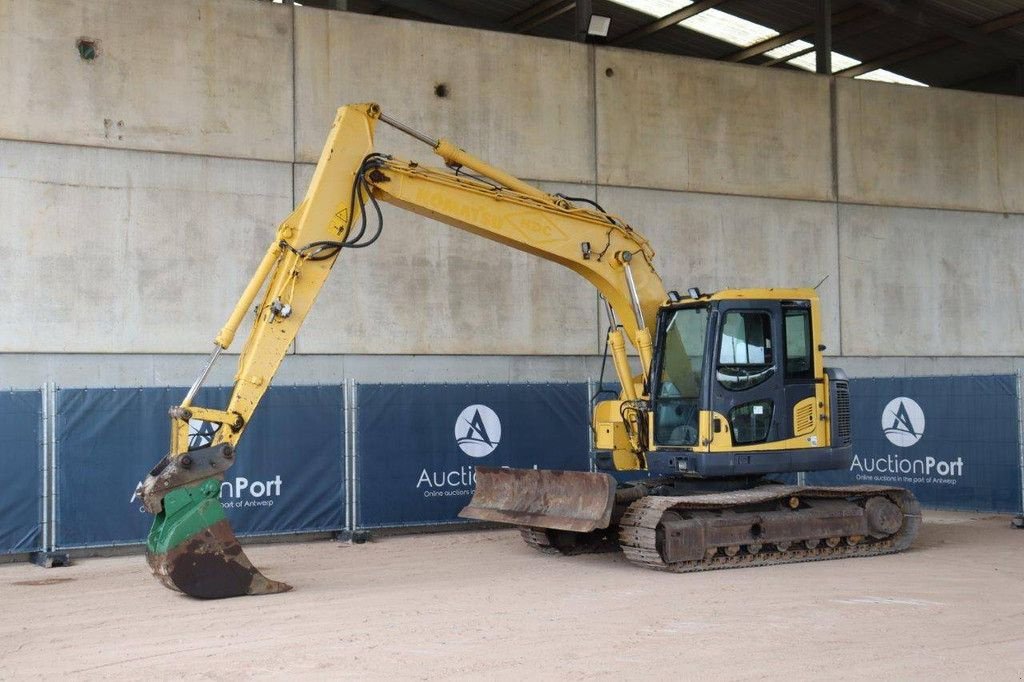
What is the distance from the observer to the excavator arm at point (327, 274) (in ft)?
31.8

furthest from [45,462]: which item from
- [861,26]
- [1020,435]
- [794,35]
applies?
[861,26]

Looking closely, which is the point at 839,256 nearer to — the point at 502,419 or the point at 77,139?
the point at 502,419

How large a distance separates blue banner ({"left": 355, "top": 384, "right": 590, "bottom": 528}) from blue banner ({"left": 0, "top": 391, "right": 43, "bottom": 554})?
362cm

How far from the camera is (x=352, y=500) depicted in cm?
1424

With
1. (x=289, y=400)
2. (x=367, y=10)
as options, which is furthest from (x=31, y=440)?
(x=367, y=10)

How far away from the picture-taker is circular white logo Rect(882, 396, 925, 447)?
630 inches

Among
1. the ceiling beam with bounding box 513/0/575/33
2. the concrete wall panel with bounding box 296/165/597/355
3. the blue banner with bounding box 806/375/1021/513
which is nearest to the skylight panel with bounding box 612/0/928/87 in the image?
the ceiling beam with bounding box 513/0/575/33

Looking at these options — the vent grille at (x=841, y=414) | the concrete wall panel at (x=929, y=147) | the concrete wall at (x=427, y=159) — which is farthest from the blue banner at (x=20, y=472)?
the concrete wall panel at (x=929, y=147)

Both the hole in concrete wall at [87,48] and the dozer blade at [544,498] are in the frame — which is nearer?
the dozer blade at [544,498]

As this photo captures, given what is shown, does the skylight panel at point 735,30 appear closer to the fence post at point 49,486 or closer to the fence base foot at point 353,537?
the fence base foot at point 353,537

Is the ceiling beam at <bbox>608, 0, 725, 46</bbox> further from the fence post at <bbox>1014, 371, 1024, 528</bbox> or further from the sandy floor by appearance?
the sandy floor

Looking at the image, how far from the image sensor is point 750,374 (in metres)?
11.9

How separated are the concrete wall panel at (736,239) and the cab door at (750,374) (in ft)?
18.9

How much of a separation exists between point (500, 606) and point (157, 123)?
27.7ft
